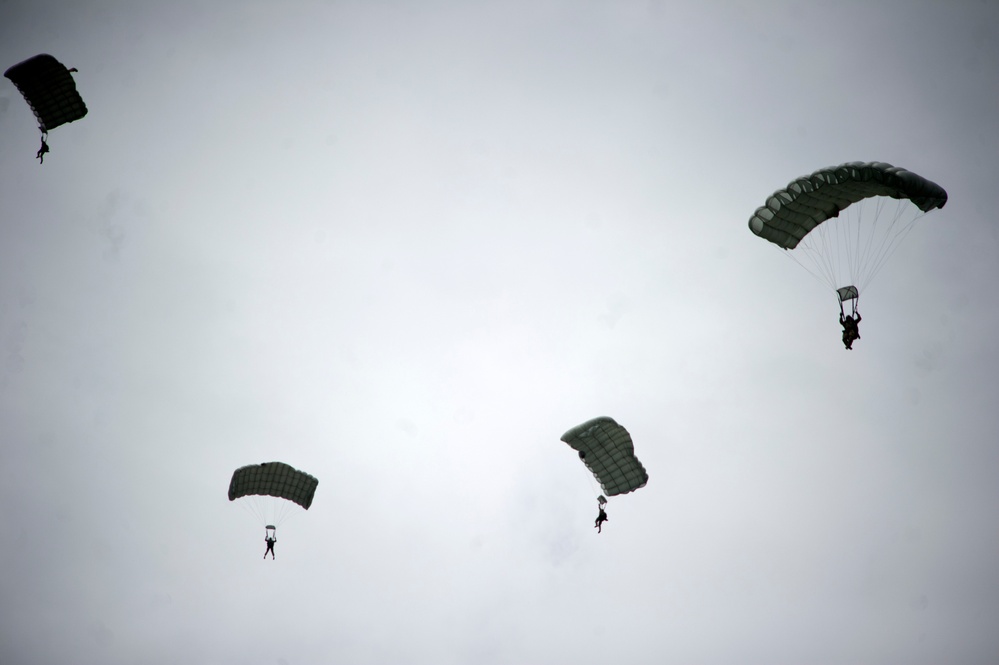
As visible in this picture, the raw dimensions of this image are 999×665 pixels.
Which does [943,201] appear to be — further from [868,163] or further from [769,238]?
[769,238]

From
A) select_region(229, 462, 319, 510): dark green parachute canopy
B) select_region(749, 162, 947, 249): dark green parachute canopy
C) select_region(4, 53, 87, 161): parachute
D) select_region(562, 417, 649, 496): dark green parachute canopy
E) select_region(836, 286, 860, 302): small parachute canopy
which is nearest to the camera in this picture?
select_region(749, 162, 947, 249): dark green parachute canopy

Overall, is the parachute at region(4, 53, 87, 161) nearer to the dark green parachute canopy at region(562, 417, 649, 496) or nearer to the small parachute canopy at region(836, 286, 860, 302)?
the dark green parachute canopy at region(562, 417, 649, 496)

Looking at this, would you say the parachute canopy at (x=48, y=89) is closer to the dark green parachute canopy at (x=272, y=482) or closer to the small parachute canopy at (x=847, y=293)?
the dark green parachute canopy at (x=272, y=482)

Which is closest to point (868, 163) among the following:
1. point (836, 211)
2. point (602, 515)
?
point (836, 211)

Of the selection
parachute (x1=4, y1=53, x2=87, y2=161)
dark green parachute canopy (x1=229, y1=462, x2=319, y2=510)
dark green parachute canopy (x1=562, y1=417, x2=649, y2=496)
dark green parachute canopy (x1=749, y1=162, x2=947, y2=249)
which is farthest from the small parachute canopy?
parachute (x1=4, y1=53, x2=87, y2=161)

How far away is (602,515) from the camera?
34.6 m

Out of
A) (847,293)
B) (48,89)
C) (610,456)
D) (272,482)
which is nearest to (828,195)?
(847,293)

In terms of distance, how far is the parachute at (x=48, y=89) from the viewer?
36.7m

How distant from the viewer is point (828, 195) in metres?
27.2

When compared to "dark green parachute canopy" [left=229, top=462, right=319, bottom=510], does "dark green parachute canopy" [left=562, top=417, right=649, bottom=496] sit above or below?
below

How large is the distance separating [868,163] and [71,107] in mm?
31555

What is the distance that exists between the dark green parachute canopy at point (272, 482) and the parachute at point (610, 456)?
11119 mm

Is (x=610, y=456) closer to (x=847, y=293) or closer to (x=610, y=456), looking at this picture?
(x=610, y=456)

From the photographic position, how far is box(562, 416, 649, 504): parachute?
3247 cm
